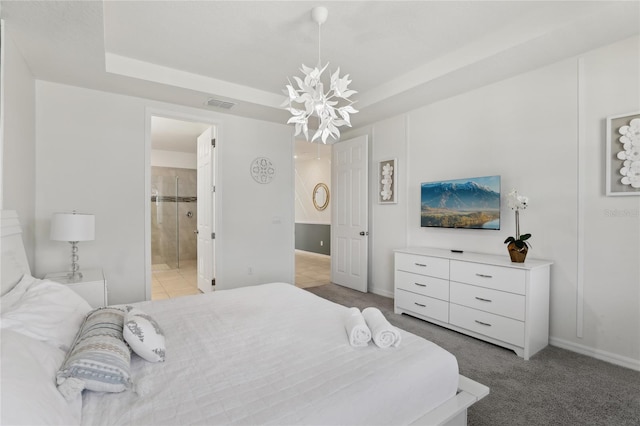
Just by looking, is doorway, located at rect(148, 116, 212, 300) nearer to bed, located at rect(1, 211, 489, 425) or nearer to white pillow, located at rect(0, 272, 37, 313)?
white pillow, located at rect(0, 272, 37, 313)

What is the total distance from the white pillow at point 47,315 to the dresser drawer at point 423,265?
2.94 metres

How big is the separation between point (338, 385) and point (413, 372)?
1.21 feet

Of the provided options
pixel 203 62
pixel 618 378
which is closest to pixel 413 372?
pixel 618 378

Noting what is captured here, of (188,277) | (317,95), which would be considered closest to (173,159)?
(188,277)

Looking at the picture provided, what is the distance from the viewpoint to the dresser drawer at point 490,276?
267cm

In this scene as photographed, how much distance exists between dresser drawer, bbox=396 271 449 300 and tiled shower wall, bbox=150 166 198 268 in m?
5.24

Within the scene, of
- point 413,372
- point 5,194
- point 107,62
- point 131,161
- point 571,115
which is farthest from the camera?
point 131,161

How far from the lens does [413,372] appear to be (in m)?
1.41

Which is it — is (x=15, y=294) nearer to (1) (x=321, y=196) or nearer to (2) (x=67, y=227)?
(2) (x=67, y=227)

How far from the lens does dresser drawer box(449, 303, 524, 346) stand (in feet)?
8.76

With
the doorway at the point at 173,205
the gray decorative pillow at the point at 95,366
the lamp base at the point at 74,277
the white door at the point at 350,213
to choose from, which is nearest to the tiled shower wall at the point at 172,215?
the doorway at the point at 173,205

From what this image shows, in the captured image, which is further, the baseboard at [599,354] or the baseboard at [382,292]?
the baseboard at [382,292]

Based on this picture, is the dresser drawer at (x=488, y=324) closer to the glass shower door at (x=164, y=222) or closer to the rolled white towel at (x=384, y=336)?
the rolled white towel at (x=384, y=336)

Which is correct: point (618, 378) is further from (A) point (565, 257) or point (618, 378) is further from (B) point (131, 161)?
(B) point (131, 161)
